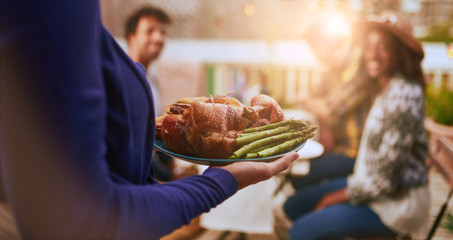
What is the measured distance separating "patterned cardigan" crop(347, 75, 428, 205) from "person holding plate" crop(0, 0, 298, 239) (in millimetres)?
1395

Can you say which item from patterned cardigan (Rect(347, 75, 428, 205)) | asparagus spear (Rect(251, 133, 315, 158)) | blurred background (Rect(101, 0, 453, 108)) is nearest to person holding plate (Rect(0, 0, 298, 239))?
asparagus spear (Rect(251, 133, 315, 158))

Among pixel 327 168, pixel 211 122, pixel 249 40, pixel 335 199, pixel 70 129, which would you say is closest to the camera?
pixel 70 129

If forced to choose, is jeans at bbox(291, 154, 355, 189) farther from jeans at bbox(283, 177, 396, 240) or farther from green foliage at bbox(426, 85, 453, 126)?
jeans at bbox(283, 177, 396, 240)

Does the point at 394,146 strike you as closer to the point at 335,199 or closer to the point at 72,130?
the point at 335,199

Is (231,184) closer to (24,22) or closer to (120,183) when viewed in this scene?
(120,183)

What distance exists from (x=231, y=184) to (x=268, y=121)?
0.10 m

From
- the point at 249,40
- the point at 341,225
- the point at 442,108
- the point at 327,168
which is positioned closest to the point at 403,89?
the point at 341,225

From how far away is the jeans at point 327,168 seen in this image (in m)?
2.59

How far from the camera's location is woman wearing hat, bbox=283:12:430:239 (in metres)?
1.63

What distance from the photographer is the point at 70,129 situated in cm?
35

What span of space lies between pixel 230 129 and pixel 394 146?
1352mm

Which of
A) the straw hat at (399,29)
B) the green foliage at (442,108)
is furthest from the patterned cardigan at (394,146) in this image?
the green foliage at (442,108)

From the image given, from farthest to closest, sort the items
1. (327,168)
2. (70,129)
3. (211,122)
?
(327,168)
(211,122)
(70,129)

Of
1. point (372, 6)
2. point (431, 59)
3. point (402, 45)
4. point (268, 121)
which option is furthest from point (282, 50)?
point (268, 121)
